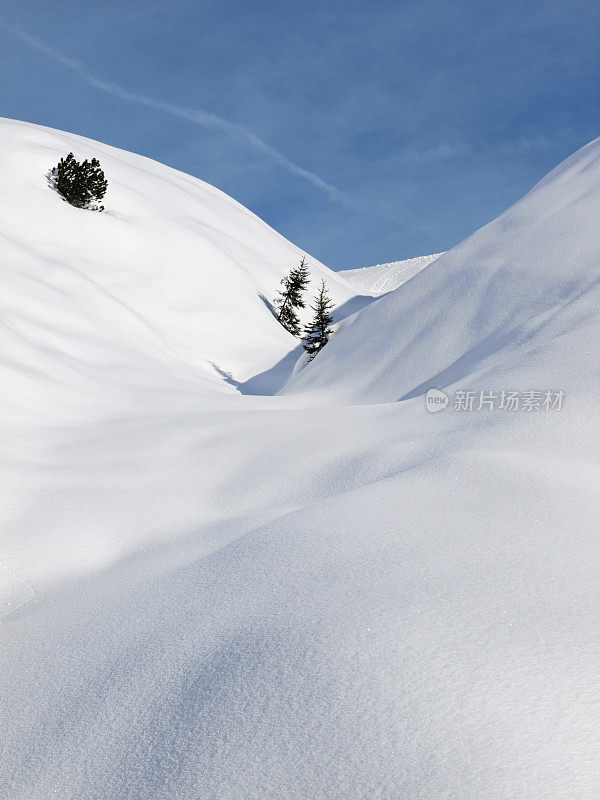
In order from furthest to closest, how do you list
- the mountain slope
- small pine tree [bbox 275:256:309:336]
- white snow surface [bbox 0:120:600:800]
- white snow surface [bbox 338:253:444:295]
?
white snow surface [bbox 338:253:444:295] → small pine tree [bbox 275:256:309:336] → the mountain slope → white snow surface [bbox 0:120:600:800]

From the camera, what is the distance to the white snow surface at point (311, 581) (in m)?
2.39

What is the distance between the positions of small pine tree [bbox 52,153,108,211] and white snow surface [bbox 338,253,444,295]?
30.1m

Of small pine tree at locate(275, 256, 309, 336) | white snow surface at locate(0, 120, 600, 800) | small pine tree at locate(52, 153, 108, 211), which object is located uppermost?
small pine tree at locate(52, 153, 108, 211)

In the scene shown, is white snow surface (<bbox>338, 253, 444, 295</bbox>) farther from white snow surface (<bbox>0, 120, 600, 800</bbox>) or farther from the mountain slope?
white snow surface (<bbox>0, 120, 600, 800</bbox>)

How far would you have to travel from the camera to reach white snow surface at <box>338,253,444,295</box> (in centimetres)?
5366

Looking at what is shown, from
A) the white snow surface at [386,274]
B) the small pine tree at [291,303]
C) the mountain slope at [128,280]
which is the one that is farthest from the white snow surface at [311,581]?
the white snow surface at [386,274]

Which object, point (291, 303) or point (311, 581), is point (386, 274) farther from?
point (311, 581)

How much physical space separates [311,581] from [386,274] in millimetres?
57686

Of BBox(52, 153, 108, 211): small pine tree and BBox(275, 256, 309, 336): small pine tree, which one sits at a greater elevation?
BBox(52, 153, 108, 211): small pine tree

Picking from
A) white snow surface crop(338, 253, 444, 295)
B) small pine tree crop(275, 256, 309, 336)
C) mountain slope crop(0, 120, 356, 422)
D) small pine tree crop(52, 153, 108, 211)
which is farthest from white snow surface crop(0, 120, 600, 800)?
white snow surface crop(338, 253, 444, 295)

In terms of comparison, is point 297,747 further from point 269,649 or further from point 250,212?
point 250,212

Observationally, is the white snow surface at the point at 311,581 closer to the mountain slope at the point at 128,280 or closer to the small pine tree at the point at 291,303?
the mountain slope at the point at 128,280

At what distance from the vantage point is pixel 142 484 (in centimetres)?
610

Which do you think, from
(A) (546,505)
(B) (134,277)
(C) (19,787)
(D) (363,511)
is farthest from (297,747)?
(B) (134,277)
